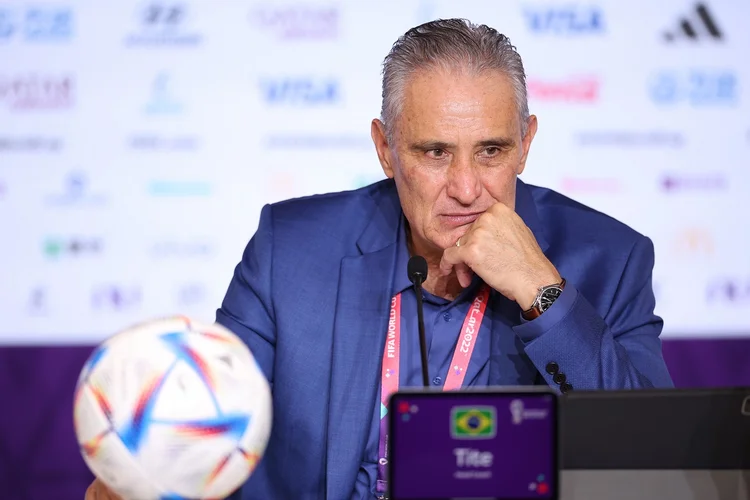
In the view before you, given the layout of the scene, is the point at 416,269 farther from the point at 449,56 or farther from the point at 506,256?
the point at 449,56

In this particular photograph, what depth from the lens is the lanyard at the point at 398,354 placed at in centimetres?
208

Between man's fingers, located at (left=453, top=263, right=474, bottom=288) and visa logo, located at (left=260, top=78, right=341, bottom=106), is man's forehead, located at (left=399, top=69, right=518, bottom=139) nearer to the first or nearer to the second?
man's fingers, located at (left=453, top=263, right=474, bottom=288)

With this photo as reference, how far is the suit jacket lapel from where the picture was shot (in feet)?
6.68

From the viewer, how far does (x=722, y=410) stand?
1421 millimetres

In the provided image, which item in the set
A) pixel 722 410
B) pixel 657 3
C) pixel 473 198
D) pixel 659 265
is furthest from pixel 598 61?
pixel 722 410

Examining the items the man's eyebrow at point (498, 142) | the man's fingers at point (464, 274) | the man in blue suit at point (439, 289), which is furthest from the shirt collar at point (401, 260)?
the man's eyebrow at point (498, 142)

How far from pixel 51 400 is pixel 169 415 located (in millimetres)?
3133

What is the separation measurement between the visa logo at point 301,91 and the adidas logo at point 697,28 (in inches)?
52.4

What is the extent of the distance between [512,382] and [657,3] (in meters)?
2.28

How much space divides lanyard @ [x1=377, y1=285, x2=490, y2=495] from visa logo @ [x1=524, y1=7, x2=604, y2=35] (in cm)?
190

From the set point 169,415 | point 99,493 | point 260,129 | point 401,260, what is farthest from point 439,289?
point 260,129

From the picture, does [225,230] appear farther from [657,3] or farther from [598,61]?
[657,3]

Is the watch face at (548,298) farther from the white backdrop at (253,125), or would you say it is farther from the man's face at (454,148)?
the white backdrop at (253,125)

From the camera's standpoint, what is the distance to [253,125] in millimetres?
3805
